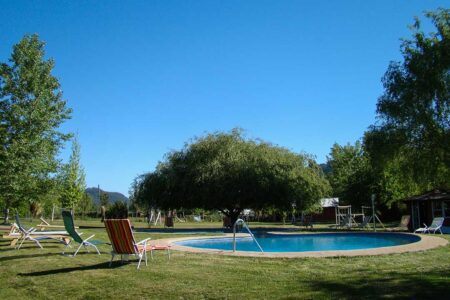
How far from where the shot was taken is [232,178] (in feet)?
94.5

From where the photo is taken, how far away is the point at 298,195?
95.8 ft

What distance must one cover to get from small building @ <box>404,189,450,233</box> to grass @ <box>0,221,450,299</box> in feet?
57.3

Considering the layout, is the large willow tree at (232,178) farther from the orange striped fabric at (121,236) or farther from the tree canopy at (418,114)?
the orange striped fabric at (121,236)

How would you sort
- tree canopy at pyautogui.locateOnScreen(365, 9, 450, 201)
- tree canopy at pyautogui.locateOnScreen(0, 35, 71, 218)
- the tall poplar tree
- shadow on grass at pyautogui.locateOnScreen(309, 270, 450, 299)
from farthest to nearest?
the tall poplar tree, tree canopy at pyautogui.locateOnScreen(365, 9, 450, 201), tree canopy at pyautogui.locateOnScreen(0, 35, 71, 218), shadow on grass at pyautogui.locateOnScreen(309, 270, 450, 299)

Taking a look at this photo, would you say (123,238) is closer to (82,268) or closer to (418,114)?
(82,268)

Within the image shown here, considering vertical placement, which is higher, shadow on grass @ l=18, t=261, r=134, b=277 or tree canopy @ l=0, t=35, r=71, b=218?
tree canopy @ l=0, t=35, r=71, b=218

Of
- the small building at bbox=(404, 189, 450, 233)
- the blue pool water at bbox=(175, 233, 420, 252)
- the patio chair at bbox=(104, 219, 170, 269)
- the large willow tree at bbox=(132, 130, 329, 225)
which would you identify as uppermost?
the large willow tree at bbox=(132, 130, 329, 225)

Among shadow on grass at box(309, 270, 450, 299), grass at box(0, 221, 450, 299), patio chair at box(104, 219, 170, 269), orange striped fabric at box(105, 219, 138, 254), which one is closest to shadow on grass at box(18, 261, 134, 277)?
grass at box(0, 221, 450, 299)

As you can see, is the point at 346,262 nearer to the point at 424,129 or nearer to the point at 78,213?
the point at 424,129

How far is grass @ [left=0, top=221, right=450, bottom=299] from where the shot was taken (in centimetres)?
652

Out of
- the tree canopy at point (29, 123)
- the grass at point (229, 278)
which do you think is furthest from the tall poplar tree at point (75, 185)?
the grass at point (229, 278)

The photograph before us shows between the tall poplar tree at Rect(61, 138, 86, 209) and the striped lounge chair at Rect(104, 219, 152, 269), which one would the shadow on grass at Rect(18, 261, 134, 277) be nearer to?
the striped lounge chair at Rect(104, 219, 152, 269)

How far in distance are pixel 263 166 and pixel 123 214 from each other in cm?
1934

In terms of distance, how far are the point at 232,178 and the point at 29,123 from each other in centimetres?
Result: 1465
